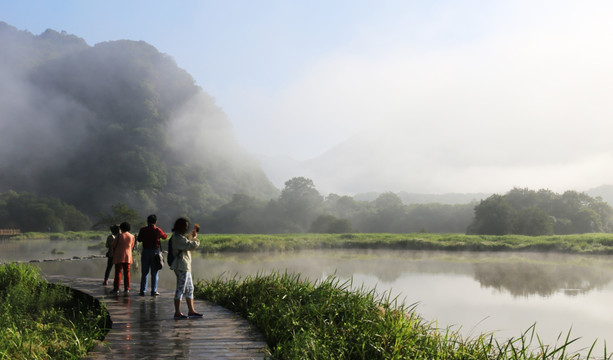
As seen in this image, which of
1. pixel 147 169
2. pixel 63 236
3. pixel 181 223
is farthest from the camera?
pixel 147 169

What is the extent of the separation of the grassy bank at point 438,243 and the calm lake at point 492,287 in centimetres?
368

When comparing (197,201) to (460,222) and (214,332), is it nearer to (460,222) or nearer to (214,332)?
(460,222)

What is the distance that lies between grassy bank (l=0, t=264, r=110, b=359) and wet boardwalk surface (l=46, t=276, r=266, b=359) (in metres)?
0.31

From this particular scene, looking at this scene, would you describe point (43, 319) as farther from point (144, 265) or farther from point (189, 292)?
point (189, 292)

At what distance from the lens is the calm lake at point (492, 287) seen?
470 inches

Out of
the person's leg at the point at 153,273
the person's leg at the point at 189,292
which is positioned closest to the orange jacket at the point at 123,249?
the person's leg at the point at 153,273

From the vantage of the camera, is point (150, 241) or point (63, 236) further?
point (63, 236)

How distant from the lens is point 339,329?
645cm

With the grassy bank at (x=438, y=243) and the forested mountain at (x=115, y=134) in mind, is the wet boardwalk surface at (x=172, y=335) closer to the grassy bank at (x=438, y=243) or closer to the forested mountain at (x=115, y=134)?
the grassy bank at (x=438, y=243)

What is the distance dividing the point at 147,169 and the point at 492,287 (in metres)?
91.3

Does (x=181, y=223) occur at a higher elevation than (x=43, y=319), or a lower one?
higher

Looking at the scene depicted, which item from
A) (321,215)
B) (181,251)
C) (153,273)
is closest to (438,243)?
(321,215)

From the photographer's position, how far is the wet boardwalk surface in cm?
586

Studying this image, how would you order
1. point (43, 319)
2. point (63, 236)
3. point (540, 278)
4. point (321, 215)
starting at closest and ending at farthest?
point (43, 319) < point (540, 278) < point (63, 236) < point (321, 215)
